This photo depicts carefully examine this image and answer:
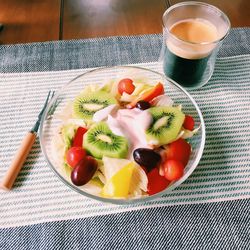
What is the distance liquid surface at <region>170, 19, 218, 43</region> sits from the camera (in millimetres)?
837

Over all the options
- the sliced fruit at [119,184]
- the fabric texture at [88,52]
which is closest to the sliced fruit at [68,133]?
the sliced fruit at [119,184]

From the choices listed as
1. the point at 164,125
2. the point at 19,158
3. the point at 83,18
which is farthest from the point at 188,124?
the point at 83,18

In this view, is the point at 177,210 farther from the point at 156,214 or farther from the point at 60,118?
the point at 60,118

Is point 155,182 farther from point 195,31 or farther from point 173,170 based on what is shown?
point 195,31

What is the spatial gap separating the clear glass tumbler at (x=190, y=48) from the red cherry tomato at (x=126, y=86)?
128 mm

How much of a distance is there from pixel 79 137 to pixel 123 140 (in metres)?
0.09

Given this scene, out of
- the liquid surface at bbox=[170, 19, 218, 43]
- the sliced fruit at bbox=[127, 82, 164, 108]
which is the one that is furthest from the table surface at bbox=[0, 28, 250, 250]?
the liquid surface at bbox=[170, 19, 218, 43]

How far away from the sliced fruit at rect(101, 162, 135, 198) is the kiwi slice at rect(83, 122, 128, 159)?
0.13 ft

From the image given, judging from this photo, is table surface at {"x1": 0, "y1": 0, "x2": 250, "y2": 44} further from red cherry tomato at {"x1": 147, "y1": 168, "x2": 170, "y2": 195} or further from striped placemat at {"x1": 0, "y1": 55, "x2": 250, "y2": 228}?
red cherry tomato at {"x1": 147, "y1": 168, "x2": 170, "y2": 195}

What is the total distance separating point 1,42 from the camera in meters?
0.96

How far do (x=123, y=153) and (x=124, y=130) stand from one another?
0.05m

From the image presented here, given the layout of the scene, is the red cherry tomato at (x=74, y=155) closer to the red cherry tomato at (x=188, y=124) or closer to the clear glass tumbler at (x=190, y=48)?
the red cherry tomato at (x=188, y=124)

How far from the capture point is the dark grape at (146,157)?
629 mm

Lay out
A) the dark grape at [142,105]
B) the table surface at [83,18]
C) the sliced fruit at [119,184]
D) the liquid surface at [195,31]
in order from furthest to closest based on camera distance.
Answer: the table surface at [83,18]
the liquid surface at [195,31]
the dark grape at [142,105]
the sliced fruit at [119,184]
